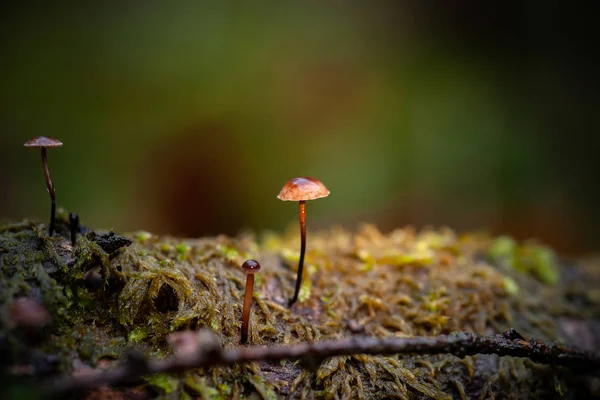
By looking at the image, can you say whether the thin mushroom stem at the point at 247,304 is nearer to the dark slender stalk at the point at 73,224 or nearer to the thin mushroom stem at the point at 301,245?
the thin mushroom stem at the point at 301,245

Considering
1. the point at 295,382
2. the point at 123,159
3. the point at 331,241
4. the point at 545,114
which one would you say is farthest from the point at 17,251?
the point at 545,114

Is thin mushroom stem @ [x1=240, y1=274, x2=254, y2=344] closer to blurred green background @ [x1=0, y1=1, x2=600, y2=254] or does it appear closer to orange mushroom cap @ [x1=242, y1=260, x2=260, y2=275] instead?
orange mushroom cap @ [x1=242, y1=260, x2=260, y2=275]

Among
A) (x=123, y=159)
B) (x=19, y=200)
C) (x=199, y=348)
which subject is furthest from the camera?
(x=123, y=159)

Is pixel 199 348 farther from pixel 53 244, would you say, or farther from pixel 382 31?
pixel 382 31

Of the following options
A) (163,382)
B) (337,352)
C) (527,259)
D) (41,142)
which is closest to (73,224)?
(41,142)

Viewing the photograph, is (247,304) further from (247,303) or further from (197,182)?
(197,182)

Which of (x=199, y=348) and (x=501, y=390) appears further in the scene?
(x=501, y=390)
